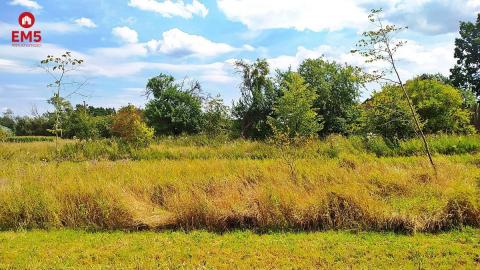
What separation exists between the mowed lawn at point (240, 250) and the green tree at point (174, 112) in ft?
72.3

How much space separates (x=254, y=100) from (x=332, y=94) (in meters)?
4.94

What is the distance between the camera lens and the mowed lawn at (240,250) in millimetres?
5117

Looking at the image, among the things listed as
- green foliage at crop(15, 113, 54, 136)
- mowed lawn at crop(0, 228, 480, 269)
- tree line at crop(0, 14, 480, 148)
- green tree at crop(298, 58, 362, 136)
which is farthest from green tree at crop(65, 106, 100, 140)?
green foliage at crop(15, 113, 54, 136)

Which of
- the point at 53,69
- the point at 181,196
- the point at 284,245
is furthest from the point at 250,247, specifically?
the point at 53,69

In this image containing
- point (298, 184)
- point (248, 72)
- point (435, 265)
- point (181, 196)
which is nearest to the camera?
point (435, 265)

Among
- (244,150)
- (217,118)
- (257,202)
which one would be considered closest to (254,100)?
(217,118)

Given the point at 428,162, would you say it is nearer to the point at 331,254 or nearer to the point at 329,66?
the point at 331,254

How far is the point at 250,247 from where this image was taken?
19.0ft

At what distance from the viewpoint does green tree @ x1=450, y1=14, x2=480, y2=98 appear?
37781 millimetres

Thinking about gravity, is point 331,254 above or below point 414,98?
below

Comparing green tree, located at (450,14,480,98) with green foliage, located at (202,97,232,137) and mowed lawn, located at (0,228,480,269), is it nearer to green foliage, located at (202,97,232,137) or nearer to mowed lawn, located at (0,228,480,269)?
green foliage, located at (202,97,232,137)

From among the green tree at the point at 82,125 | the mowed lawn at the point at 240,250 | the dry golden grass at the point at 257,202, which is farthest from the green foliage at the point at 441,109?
the green tree at the point at 82,125

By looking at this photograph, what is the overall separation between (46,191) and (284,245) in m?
4.72

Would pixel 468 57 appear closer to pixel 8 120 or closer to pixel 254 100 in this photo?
pixel 254 100
